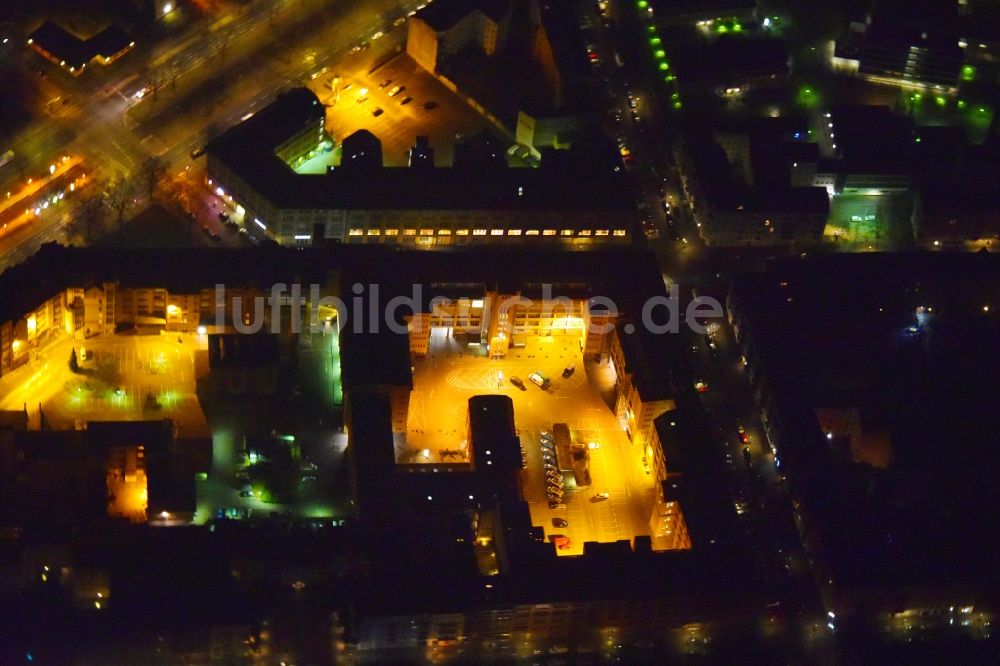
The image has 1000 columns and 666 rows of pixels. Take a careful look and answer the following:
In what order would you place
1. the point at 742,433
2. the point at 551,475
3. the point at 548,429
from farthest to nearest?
the point at 742,433, the point at 548,429, the point at 551,475

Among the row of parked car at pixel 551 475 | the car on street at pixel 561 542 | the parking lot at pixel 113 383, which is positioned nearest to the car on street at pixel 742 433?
the row of parked car at pixel 551 475

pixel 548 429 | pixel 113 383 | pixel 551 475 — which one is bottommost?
pixel 551 475

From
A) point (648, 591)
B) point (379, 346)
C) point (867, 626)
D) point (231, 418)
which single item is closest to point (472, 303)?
point (379, 346)

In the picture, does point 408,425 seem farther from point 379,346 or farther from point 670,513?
point 670,513

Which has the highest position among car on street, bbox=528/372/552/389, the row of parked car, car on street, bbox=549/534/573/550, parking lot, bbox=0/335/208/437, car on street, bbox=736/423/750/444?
parking lot, bbox=0/335/208/437

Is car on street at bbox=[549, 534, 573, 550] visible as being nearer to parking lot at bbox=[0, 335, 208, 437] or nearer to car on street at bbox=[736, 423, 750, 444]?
car on street at bbox=[736, 423, 750, 444]

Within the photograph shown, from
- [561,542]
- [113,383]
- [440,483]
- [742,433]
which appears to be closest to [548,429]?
[561,542]

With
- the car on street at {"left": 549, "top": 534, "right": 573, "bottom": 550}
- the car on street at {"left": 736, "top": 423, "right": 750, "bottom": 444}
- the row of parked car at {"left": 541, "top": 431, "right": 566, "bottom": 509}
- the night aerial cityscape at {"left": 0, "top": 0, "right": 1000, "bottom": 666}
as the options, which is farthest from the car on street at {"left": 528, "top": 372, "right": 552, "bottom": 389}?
the car on street at {"left": 549, "top": 534, "right": 573, "bottom": 550}

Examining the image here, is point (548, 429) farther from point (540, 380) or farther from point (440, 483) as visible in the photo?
point (440, 483)
